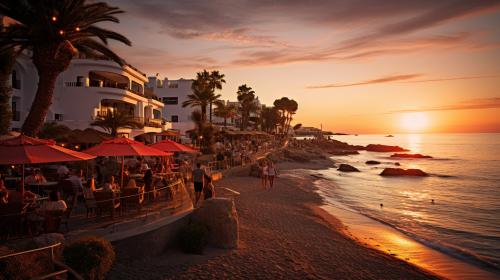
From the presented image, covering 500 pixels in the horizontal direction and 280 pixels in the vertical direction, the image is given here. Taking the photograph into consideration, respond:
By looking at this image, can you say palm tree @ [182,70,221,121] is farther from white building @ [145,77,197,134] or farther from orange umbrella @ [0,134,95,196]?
orange umbrella @ [0,134,95,196]

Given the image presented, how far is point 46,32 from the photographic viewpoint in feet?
46.9

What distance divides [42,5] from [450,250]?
775 inches

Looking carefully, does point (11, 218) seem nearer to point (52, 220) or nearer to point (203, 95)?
point (52, 220)

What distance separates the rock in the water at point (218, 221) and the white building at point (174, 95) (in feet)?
153

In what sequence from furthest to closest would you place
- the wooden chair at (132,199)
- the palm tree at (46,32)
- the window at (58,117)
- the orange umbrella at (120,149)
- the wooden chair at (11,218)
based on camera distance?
the window at (58,117)
the palm tree at (46,32)
the orange umbrella at (120,149)
the wooden chair at (132,199)
the wooden chair at (11,218)

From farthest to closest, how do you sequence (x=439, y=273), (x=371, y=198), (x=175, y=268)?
(x=371, y=198)
(x=439, y=273)
(x=175, y=268)

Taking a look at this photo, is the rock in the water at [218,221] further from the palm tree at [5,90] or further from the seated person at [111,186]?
the palm tree at [5,90]

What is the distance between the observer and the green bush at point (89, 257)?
6.64 metres

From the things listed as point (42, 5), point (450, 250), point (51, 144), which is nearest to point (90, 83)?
point (42, 5)

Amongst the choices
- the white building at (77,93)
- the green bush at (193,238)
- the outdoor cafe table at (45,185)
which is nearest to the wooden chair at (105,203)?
the green bush at (193,238)

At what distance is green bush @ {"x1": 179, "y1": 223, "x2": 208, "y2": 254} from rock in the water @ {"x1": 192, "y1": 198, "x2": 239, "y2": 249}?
0.45 meters

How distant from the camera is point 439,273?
11.8m

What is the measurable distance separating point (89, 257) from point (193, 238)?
12.1 ft

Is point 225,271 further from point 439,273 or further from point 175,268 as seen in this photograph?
point 439,273
